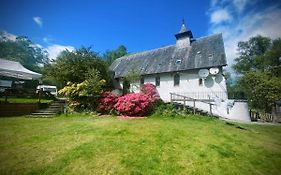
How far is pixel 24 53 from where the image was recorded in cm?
5791

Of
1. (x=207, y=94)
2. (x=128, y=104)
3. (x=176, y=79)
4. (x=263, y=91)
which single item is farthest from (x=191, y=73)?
(x=263, y=91)

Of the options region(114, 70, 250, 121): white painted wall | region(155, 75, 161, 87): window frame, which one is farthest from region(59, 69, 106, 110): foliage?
region(155, 75, 161, 87): window frame

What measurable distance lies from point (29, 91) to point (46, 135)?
1220cm

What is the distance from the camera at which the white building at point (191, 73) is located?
15.5m

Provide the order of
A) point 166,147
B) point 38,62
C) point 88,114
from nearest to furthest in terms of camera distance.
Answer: point 166,147, point 88,114, point 38,62

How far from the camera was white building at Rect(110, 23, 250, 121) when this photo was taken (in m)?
15.5

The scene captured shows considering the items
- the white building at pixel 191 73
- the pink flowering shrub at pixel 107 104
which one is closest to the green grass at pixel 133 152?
the pink flowering shrub at pixel 107 104

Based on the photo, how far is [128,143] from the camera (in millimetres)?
6535

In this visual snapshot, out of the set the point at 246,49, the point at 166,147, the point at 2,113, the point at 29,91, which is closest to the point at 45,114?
the point at 2,113

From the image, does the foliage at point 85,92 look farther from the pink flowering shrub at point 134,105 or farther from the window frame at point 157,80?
the window frame at point 157,80

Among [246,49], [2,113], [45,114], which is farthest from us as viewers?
[246,49]

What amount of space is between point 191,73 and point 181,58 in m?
2.94

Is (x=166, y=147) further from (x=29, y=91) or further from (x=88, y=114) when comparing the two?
(x=29, y=91)

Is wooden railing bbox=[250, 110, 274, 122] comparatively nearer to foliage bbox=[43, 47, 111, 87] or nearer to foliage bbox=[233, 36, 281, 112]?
foliage bbox=[233, 36, 281, 112]
